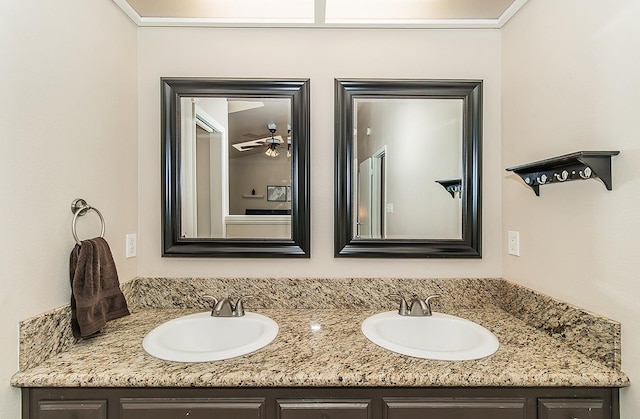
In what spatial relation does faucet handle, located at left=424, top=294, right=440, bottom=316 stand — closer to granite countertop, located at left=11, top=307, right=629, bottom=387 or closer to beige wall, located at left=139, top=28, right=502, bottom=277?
beige wall, located at left=139, top=28, right=502, bottom=277

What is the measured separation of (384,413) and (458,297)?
32.2 inches

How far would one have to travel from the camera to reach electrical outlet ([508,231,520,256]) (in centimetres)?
155

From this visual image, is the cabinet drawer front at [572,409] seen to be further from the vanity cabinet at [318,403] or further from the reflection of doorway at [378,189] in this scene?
the reflection of doorway at [378,189]

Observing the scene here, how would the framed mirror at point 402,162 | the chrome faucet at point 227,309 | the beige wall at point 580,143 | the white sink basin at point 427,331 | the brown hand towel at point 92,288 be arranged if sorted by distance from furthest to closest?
the framed mirror at point 402,162, the chrome faucet at point 227,309, the white sink basin at point 427,331, the brown hand towel at point 92,288, the beige wall at point 580,143

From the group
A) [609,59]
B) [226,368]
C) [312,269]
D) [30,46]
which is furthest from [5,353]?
[609,59]

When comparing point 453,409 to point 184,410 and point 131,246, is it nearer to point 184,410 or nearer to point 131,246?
point 184,410

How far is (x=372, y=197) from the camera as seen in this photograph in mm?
1668

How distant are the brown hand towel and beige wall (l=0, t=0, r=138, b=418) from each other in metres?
0.06

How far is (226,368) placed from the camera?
3.52 feet

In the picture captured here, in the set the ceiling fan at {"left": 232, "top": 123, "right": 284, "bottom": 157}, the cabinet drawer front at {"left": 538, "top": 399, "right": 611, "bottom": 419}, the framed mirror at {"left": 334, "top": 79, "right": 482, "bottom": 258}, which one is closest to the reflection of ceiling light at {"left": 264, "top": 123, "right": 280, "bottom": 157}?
the ceiling fan at {"left": 232, "top": 123, "right": 284, "bottom": 157}

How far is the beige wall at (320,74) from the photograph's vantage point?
168 cm

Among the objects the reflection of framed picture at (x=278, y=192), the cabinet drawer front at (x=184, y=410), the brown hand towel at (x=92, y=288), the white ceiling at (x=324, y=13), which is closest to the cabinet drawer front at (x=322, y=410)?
the cabinet drawer front at (x=184, y=410)

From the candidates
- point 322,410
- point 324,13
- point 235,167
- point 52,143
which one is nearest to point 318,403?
point 322,410

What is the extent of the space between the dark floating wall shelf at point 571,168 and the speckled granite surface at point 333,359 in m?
0.49
